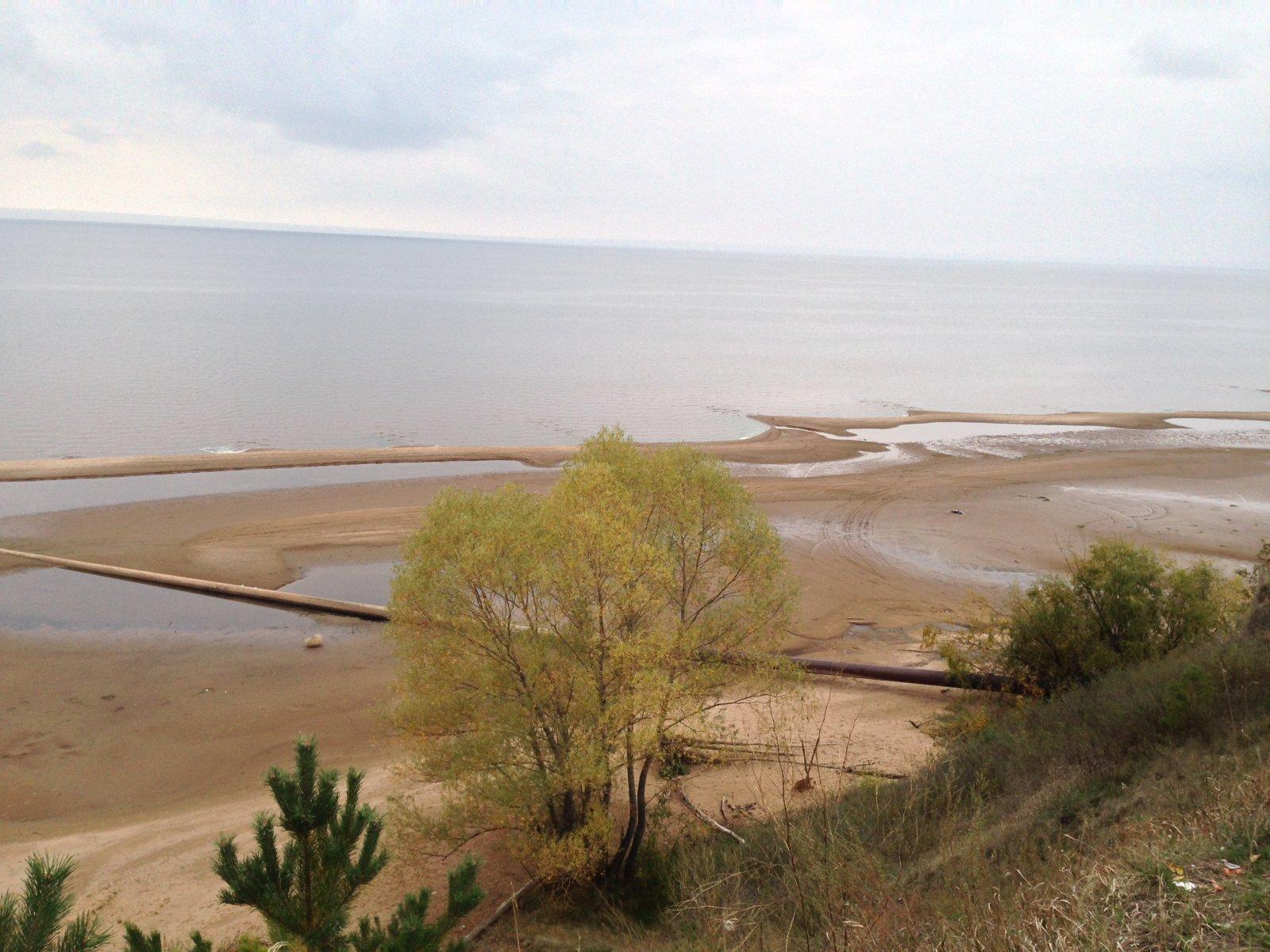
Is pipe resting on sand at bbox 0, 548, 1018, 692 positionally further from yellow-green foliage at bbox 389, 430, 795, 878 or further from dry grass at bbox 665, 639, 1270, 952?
yellow-green foliage at bbox 389, 430, 795, 878

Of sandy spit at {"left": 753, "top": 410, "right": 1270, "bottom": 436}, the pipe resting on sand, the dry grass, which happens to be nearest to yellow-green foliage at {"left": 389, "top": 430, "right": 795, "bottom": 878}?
the dry grass

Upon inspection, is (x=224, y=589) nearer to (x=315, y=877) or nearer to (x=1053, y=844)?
(x=315, y=877)

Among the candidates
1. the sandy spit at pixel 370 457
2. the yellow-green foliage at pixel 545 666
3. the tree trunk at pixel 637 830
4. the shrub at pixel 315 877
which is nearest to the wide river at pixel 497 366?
the sandy spit at pixel 370 457

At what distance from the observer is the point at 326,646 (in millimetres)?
24469

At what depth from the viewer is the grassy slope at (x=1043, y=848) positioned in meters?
7.39

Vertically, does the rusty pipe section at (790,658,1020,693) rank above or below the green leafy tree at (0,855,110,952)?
below

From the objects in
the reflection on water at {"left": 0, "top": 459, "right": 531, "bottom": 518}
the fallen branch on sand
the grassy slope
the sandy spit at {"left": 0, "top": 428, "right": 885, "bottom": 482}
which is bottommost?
the fallen branch on sand

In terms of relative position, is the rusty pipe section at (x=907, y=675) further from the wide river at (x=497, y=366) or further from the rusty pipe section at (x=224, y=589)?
the wide river at (x=497, y=366)

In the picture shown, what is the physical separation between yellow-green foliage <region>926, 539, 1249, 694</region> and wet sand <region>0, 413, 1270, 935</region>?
2.92 meters

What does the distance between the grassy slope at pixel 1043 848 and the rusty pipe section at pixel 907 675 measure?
2781 millimetres

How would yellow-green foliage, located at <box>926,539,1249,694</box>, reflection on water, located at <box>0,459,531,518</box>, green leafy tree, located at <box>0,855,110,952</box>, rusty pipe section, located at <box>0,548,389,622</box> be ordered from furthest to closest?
1. reflection on water, located at <box>0,459,531,518</box>
2. rusty pipe section, located at <box>0,548,389,622</box>
3. yellow-green foliage, located at <box>926,539,1249,694</box>
4. green leafy tree, located at <box>0,855,110,952</box>

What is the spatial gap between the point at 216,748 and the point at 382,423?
34546 mm

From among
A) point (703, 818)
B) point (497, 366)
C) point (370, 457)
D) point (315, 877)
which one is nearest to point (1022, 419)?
point (497, 366)

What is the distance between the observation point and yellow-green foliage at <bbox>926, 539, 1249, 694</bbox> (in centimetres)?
1773
